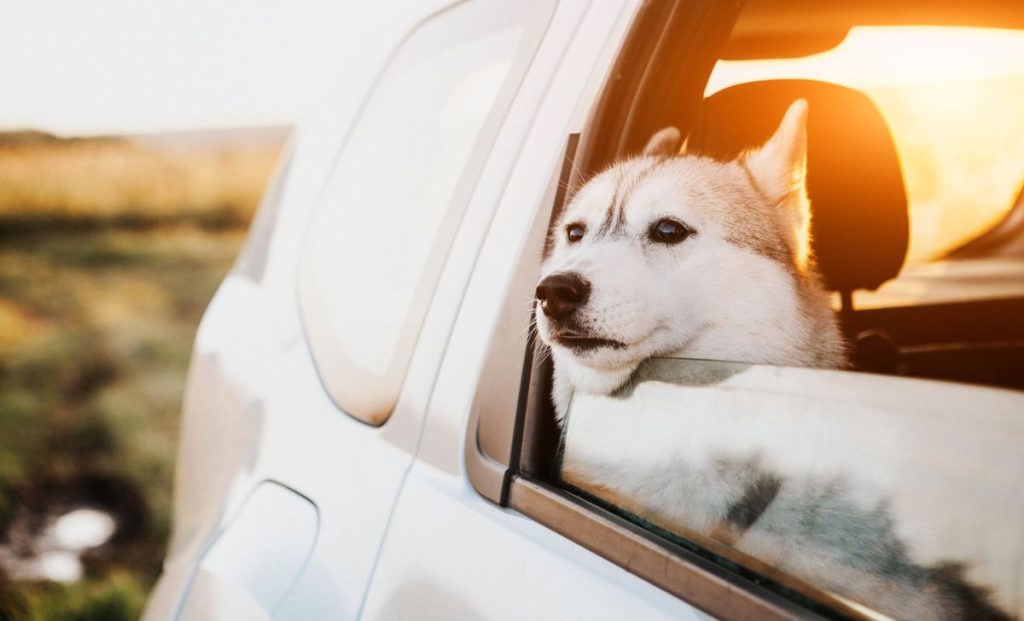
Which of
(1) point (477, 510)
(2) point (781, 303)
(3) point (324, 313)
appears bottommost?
(1) point (477, 510)

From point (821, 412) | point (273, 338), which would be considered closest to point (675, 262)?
point (821, 412)

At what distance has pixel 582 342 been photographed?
4.90 feet

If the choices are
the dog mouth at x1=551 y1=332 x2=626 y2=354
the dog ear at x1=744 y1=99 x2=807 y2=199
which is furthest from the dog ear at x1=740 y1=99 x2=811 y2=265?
the dog mouth at x1=551 y1=332 x2=626 y2=354

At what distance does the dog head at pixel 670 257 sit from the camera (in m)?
Result: 1.41

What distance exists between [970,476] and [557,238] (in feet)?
2.86

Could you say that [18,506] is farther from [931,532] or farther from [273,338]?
[931,532]

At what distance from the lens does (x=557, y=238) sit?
1665 mm

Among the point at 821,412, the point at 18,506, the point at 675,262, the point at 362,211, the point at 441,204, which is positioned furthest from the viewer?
the point at 18,506

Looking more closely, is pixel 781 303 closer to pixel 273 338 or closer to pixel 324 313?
pixel 324 313

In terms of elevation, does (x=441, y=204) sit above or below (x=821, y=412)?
above

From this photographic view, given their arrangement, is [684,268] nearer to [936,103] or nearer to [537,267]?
[537,267]

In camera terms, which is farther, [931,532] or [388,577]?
[388,577]

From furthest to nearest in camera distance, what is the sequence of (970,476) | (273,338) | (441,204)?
A: 1. (273,338)
2. (441,204)
3. (970,476)

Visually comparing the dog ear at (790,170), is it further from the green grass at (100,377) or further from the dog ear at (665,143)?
the green grass at (100,377)
